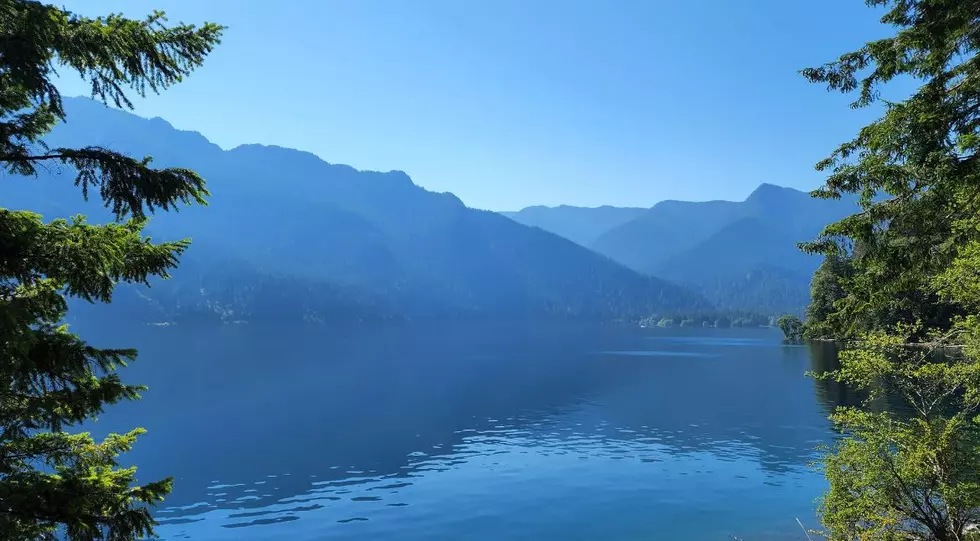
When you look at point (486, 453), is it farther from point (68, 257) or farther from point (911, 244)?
point (68, 257)

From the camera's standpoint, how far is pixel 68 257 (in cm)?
797

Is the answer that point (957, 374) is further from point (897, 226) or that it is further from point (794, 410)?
point (794, 410)

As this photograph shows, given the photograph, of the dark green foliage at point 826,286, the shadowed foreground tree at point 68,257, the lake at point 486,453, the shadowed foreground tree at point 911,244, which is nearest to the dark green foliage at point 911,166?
the shadowed foreground tree at point 911,244

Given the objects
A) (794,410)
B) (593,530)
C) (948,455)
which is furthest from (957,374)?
(794,410)

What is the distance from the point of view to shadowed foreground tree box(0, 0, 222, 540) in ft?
25.0

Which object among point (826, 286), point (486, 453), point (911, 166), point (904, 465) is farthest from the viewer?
point (826, 286)

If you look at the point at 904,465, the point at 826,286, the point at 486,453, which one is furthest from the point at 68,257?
the point at 826,286

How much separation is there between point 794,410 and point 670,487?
3754cm

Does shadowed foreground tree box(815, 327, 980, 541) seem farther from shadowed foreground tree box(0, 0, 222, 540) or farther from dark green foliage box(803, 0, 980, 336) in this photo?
shadowed foreground tree box(0, 0, 222, 540)

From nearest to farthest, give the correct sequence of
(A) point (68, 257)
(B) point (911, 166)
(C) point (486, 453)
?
(A) point (68, 257), (B) point (911, 166), (C) point (486, 453)

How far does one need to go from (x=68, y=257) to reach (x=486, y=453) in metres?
51.2

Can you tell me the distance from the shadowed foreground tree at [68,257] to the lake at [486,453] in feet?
91.7

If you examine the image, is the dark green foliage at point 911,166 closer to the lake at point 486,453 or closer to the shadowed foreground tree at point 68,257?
the shadowed foreground tree at point 68,257

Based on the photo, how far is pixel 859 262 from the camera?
1680 centimetres
